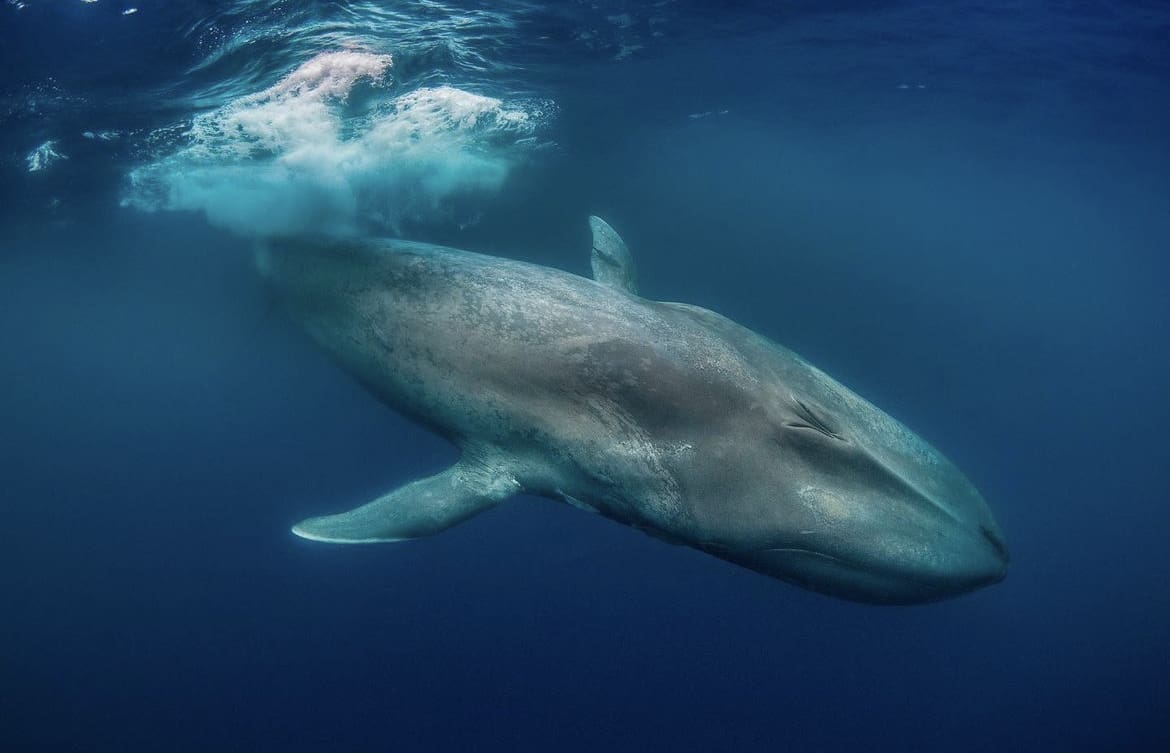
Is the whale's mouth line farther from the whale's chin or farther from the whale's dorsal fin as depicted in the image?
the whale's dorsal fin

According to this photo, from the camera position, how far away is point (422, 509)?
240 inches

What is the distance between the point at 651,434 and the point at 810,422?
1.31 m

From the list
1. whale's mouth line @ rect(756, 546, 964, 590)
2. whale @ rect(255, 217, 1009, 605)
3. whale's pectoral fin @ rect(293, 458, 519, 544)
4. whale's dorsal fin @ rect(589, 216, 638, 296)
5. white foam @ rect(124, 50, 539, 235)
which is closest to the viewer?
whale's mouth line @ rect(756, 546, 964, 590)

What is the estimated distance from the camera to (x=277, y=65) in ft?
48.2

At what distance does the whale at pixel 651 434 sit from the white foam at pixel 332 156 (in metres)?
10.1

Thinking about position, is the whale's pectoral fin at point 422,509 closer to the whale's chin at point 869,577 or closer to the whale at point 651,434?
the whale at point 651,434

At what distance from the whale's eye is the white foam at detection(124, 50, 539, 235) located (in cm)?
1325

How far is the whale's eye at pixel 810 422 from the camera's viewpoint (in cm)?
502

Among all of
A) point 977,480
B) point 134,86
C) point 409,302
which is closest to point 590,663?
point 409,302

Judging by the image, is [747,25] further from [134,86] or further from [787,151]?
[787,151]

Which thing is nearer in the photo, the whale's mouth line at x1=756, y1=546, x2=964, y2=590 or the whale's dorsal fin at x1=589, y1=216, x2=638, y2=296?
the whale's mouth line at x1=756, y1=546, x2=964, y2=590

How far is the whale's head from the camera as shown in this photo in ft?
15.1

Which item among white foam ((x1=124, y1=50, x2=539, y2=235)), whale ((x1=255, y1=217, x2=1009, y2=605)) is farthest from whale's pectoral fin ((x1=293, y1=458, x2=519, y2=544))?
white foam ((x1=124, y1=50, x2=539, y2=235))

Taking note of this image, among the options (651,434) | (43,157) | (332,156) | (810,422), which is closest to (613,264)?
(651,434)
